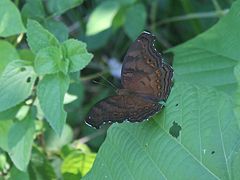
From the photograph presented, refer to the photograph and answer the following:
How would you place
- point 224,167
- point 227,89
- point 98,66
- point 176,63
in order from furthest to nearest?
1. point 98,66
2. point 176,63
3. point 227,89
4. point 224,167

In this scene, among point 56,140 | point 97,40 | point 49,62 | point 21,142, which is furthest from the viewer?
point 97,40

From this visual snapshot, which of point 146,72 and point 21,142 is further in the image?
point 21,142

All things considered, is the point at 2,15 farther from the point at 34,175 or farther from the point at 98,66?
the point at 98,66

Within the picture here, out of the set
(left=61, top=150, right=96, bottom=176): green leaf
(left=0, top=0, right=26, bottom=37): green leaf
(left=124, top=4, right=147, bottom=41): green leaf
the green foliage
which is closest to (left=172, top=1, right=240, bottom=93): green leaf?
the green foliage

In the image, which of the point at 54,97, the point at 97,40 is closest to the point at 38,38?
the point at 54,97

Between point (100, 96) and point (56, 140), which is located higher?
point (56, 140)

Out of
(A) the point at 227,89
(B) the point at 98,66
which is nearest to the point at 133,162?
(A) the point at 227,89

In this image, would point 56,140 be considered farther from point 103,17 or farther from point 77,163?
point 103,17

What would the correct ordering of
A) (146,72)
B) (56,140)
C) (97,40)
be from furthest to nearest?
(97,40) → (56,140) → (146,72)
